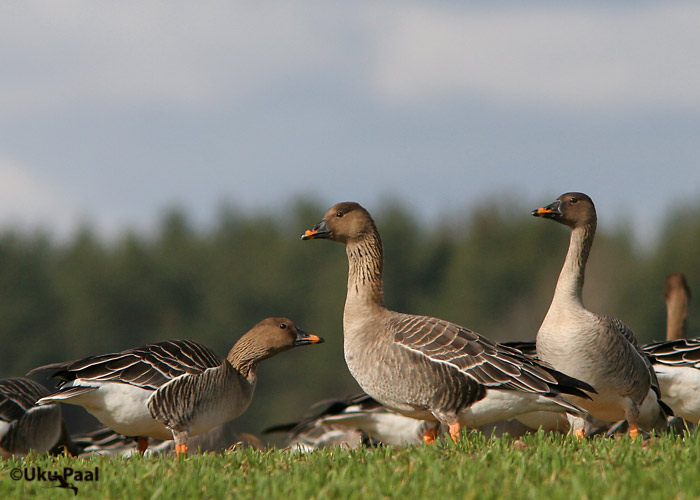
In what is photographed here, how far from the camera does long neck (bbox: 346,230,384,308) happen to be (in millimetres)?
9844

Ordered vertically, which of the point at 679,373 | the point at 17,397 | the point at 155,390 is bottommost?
the point at 679,373

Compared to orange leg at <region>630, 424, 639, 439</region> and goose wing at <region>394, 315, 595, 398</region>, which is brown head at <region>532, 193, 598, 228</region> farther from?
orange leg at <region>630, 424, 639, 439</region>

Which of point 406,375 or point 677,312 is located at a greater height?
point 406,375

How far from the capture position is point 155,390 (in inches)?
368

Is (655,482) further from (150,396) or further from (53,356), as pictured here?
(53,356)

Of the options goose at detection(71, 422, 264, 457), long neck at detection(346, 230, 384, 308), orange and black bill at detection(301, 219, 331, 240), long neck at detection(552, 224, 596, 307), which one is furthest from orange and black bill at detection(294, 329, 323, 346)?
long neck at detection(552, 224, 596, 307)

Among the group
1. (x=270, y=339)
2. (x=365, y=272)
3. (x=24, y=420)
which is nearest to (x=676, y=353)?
(x=365, y=272)

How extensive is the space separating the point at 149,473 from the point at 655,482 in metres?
3.57

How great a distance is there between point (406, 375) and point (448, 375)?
1.34ft

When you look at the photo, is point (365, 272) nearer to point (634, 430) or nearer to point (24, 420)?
point (634, 430)

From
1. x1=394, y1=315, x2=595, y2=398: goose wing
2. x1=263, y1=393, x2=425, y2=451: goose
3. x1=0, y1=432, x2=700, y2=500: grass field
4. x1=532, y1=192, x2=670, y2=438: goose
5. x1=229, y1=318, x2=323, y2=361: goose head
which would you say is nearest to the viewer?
x1=0, y1=432, x2=700, y2=500: grass field

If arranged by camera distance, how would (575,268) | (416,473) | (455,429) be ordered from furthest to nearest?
1. (575,268)
2. (455,429)
3. (416,473)

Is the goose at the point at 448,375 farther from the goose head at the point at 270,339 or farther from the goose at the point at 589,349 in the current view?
the goose head at the point at 270,339

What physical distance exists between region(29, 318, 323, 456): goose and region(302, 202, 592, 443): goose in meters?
1.55
